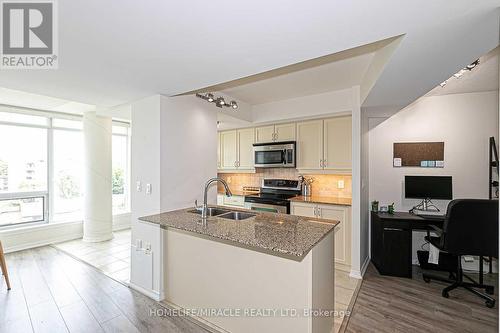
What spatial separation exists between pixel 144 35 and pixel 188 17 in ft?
1.25

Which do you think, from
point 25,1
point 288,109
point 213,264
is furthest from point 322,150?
point 25,1

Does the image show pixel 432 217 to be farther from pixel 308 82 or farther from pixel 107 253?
pixel 107 253

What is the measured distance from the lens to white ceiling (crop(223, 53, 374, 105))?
254cm

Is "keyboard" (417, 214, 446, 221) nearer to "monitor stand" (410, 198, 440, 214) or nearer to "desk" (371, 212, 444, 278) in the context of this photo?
"desk" (371, 212, 444, 278)

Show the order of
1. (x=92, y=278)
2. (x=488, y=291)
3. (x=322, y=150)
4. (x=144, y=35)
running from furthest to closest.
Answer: (x=322, y=150) < (x=92, y=278) < (x=488, y=291) < (x=144, y=35)

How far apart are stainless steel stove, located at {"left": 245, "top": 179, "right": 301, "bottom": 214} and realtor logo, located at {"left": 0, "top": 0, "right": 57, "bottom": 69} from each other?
10.5 ft

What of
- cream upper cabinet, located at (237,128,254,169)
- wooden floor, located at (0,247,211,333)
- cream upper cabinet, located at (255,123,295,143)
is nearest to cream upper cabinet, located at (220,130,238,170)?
cream upper cabinet, located at (237,128,254,169)

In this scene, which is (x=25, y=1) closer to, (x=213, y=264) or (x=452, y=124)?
(x=213, y=264)

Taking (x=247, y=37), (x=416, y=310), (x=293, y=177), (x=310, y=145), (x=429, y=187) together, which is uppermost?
(x=247, y=37)

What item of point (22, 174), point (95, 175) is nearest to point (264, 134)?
point (95, 175)

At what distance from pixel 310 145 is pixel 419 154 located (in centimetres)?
165

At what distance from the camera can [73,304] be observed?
8.20 ft

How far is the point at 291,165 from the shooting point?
404 cm

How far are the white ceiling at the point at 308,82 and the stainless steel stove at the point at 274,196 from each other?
1.60m
